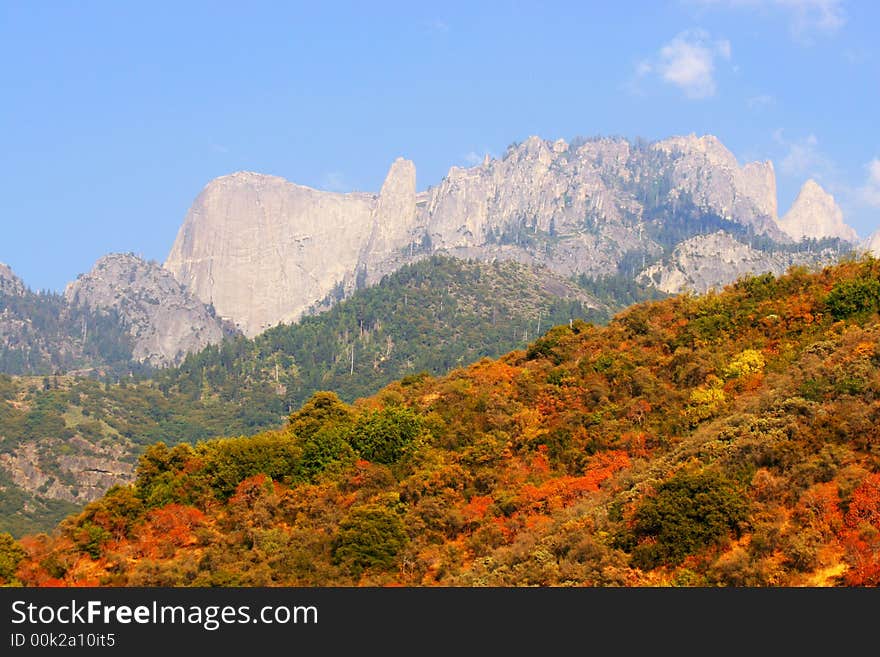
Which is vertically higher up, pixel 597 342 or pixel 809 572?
pixel 597 342

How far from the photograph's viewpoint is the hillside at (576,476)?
48.3 m

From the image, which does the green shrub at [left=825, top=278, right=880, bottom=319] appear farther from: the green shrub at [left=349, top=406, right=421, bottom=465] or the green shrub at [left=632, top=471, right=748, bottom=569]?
the green shrub at [left=349, top=406, right=421, bottom=465]

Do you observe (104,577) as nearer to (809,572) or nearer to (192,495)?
(192,495)

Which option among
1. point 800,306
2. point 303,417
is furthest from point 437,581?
point 800,306

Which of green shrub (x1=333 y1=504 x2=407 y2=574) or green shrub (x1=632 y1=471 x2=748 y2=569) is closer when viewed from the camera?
green shrub (x1=632 y1=471 x2=748 y2=569)

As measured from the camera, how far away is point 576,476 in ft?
220

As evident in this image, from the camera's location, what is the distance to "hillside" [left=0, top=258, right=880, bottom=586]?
48281mm

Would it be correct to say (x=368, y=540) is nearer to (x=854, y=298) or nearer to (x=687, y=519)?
(x=687, y=519)

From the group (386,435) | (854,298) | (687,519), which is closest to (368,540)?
(386,435)

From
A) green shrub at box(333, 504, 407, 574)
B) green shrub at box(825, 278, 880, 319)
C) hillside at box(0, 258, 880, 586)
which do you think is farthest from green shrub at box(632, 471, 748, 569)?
green shrub at box(825, 278, 880, 319)

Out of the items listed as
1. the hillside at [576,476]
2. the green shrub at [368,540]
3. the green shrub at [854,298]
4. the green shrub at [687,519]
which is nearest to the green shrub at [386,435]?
the hillside at [576,476]
